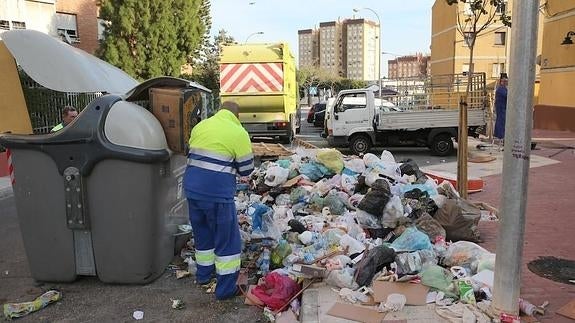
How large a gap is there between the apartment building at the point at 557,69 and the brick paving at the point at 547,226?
6829mm

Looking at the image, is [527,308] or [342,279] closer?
[527,308]

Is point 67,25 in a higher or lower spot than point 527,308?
higher

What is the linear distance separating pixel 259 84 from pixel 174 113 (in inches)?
425

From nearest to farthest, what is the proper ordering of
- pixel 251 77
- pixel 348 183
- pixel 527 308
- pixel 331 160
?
pixel 527 308 → pixel 348 183 → pixel 331 160 → pixel 251 77

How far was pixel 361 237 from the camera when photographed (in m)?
5.13

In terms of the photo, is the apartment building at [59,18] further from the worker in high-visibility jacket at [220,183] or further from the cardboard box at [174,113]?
the worker in high-visibility jacket at [220,183]

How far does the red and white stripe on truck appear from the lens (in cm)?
1522

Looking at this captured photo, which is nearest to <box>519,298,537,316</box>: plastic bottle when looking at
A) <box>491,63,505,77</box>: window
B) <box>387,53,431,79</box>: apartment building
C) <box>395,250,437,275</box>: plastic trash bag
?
<box>395,250,437,275</box>: plastic trash bag

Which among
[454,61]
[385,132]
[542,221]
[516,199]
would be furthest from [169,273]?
[454,61]

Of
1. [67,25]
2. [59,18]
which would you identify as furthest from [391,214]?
[67,25]

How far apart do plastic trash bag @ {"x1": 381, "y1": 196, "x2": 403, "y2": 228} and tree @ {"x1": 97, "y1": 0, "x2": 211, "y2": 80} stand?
18181mm

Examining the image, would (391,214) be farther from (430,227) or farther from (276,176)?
(276,176)

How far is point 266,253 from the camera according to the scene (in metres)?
4.92

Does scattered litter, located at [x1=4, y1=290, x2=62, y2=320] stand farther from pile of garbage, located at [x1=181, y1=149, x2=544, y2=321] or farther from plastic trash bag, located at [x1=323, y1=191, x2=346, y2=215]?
plastic trash bag, located at [x1=323, y1=191, x2=346, y2=215]
